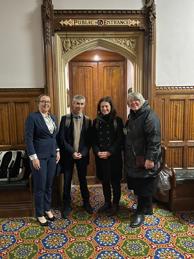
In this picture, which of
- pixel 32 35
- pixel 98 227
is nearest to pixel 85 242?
pixel 98 227

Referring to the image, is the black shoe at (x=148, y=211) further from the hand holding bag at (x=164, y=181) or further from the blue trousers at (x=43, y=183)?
the blue trousers at (x=43, y=183)

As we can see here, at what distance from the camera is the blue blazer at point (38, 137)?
2582 mm

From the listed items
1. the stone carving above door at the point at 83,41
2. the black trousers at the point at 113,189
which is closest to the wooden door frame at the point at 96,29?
the stone carving above door at the point at 83,41

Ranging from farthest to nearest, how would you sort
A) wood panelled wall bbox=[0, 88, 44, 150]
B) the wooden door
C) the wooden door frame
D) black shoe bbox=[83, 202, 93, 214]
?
the wooden door
wood panelled wall bbox=[0, 88, 44, 150]
the wooden door frame
black shoe bbox=[83, 202, 93, 214]

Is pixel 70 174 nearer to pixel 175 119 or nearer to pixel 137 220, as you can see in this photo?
pixel 137 220

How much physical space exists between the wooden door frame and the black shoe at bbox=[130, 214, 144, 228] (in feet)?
4.93

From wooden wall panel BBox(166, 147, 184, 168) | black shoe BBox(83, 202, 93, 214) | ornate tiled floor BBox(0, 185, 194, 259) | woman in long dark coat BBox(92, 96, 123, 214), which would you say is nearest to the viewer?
ornate tiled floor BBox(0, 185, 194, 259)

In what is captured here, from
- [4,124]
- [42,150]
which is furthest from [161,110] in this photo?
[4,124]

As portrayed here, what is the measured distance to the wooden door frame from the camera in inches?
125

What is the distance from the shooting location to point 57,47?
328 cm

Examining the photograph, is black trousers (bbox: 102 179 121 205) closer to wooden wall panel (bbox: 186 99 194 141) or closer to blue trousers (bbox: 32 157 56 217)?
blue trousers (bbox: 32 157 56 217)

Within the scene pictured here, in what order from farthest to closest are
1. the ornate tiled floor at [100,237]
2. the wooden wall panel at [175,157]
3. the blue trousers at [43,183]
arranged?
the wooden wall panel at [175,157] < the blue trousers at [43,183] < the ornate tiled floor at [100,237]

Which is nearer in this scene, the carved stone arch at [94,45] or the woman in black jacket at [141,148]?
the woman in black jacket at [141,148]

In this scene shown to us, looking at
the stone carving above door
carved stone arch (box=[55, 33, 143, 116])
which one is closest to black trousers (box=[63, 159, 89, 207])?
carved stone arch (box=[55, 33, 143, 116])
